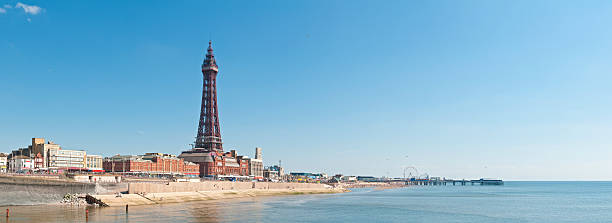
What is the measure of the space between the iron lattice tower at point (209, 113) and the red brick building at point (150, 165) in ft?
37.3

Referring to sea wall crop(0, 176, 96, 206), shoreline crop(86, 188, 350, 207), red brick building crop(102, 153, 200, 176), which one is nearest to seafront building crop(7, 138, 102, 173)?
red brick building crop(102, 153, 200, 176)

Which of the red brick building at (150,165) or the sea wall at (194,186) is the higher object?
the red brick building at (150,165)

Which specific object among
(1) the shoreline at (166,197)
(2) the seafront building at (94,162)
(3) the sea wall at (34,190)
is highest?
(2) the seafront building at (94,162)

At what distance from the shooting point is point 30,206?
7150cm

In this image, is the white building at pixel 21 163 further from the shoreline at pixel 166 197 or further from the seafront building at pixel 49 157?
the shoreline at pixel 166 197

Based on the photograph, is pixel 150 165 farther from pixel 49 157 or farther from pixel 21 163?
pixel 21 163

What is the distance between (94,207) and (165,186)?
22065 mm

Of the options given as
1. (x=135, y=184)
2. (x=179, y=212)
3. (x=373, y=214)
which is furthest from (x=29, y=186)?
(x=373, y=214)

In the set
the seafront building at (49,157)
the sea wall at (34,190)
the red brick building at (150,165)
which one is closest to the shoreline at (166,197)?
the sea wall at (34,190)

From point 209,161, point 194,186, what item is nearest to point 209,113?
point 209,161

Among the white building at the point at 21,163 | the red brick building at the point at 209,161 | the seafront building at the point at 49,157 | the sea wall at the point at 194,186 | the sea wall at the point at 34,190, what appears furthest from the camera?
the red brick building at the point at 209,161

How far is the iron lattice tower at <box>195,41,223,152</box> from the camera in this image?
19388cm

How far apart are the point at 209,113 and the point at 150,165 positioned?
36992 mm

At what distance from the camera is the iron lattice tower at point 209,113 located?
193875 millimetres
